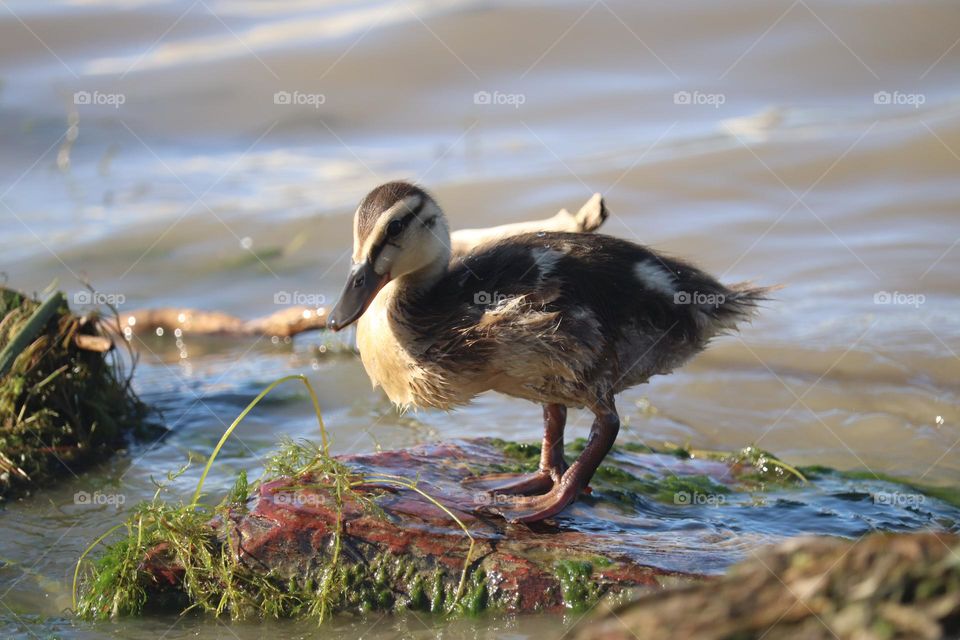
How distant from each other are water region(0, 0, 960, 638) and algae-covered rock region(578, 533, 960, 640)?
4131 millimetres

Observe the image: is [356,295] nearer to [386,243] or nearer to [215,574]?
[386,243]

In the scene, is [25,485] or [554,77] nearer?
[25,485]

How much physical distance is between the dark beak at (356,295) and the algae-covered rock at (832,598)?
2617mm

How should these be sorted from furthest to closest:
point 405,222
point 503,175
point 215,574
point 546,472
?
point 503,175 → point 546,472 → point 405,222 → point 215,574

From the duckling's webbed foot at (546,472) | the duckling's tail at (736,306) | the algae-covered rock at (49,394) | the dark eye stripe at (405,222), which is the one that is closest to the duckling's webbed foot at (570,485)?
the duckling's webbed foot at (546,472)

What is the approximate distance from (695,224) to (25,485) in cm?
677

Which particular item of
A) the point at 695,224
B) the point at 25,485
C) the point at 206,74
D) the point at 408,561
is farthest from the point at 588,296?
the point at 206,74

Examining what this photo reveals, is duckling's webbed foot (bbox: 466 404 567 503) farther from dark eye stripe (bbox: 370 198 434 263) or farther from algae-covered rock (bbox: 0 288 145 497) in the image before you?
algae-covered rock (bbox: 0 288 145 497)

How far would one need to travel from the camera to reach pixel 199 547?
4.75 meters

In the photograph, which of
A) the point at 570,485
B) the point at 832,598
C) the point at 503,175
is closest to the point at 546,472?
the point at 570,485

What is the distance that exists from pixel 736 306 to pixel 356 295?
2.00 metres

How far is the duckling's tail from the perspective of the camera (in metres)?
5.76

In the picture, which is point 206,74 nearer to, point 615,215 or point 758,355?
point 615,215

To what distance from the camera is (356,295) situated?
5051mm
